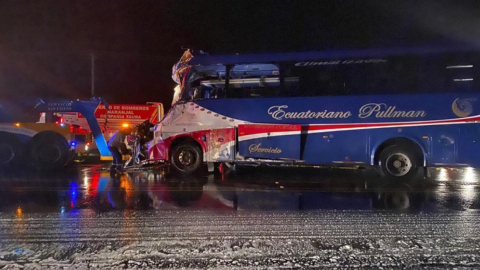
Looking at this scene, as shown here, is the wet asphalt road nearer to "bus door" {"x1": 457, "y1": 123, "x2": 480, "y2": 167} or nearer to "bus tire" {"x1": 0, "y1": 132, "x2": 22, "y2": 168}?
"bus door" {"x1": 457, "y1": 123, "x2": 480, "y2": 167}

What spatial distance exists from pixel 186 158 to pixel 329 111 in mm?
4635

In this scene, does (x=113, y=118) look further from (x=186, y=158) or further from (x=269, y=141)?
(x=269, y=141)

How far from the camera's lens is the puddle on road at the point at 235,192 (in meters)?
7.05

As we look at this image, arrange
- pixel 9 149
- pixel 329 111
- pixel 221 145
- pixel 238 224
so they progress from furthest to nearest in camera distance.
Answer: pixel 9 149 < pixel 221 145 < pixel 329 111 < pixel 238 224

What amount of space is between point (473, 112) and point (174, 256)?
881cm

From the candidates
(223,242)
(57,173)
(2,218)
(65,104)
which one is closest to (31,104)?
(65,104)

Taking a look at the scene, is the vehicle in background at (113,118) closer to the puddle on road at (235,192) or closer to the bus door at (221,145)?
the puddle on road at (235,192)

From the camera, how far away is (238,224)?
18.9 ft

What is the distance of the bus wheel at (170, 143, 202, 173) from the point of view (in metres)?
11.5

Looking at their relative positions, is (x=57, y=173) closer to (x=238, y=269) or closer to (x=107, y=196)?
(x=107, y=196)

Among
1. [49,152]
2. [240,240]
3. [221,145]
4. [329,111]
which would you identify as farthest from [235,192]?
[49,152]

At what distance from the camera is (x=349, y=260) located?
4.30 m

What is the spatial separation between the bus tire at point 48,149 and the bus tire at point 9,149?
A: 496 millimetres

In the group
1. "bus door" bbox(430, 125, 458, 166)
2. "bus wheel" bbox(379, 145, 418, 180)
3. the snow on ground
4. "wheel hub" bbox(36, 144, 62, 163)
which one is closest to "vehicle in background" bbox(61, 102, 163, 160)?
"wheel hub" bbox(36, 144, 62, 163)
